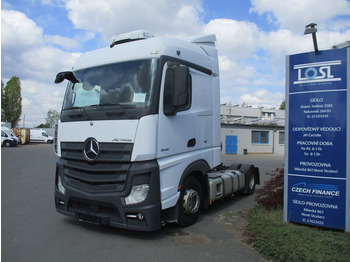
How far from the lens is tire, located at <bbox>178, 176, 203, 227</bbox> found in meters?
5.19

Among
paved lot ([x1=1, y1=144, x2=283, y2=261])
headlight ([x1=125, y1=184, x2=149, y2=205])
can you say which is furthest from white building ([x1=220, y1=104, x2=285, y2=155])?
headlight ([x1=125, y1=184, x2=149, y2=205])

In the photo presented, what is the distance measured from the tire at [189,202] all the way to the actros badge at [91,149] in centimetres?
159

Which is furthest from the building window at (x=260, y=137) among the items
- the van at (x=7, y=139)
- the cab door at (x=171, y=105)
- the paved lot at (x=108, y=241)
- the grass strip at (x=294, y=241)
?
the cab door at (x=171, y=105)

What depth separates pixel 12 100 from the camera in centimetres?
6069

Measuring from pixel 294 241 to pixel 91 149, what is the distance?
334 cm

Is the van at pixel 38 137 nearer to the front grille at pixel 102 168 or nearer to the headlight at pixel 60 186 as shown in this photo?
the headlight at pixel 60 186

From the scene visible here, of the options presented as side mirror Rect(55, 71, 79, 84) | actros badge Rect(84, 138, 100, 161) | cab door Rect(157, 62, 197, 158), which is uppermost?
side mirror Rect(55, 71, 79, 84)

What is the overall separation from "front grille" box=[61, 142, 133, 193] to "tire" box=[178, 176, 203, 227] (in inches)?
48.0

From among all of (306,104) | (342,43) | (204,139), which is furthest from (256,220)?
(342,43)

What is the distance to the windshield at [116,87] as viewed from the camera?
15.1 feet

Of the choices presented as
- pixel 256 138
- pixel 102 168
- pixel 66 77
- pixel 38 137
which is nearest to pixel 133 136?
pixel 102 168

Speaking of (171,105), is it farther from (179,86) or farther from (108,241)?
(108,241)

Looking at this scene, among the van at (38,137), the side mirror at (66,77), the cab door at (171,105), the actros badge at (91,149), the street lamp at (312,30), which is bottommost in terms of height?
the van at (38,137)

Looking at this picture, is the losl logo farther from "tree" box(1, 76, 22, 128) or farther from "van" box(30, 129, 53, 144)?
"tree" box(1, 76, 22, 128)
